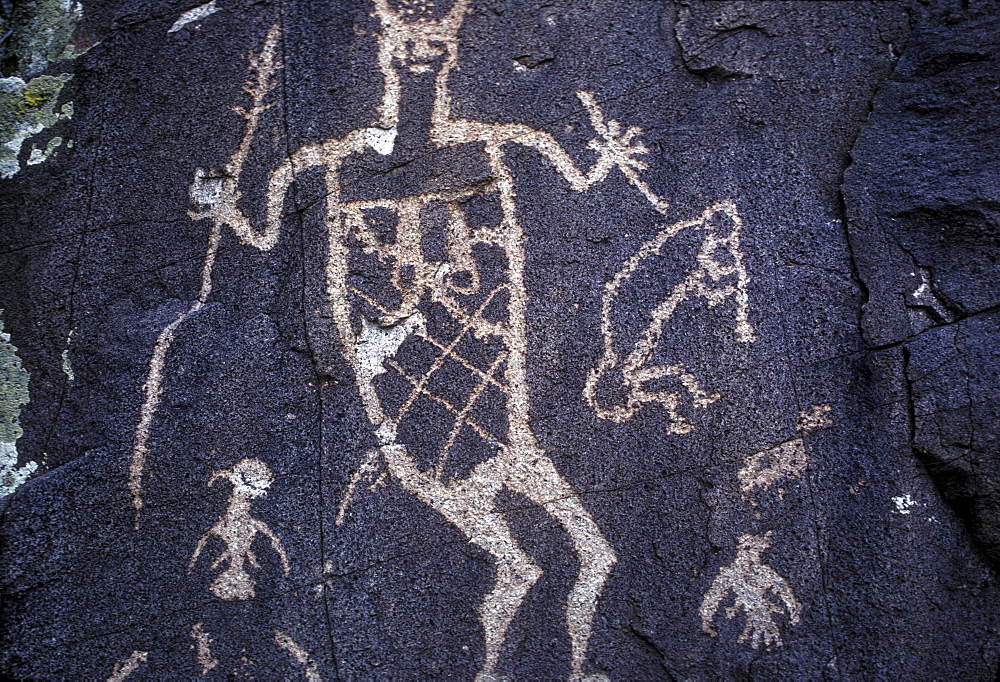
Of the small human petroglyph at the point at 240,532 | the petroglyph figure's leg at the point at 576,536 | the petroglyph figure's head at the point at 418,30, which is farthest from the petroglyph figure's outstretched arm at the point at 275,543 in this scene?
the petroglyph figure's head at the point at 418,30

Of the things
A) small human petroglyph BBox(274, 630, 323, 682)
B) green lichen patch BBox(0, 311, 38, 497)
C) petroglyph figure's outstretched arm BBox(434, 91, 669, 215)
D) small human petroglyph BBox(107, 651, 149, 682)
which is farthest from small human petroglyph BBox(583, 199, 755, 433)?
green lichen patch BBox(0, 311, 38, 497)

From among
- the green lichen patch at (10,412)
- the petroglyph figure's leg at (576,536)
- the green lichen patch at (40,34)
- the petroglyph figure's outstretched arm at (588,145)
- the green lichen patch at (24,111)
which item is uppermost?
the green lichen patch at (40,34)

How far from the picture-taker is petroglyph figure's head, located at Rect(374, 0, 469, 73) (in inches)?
71.8

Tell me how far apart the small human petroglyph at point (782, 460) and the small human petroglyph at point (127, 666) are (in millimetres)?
1480

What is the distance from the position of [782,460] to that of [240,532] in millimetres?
1323

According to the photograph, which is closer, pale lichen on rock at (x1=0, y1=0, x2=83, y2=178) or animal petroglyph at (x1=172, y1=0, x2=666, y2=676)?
animal petroglyph at (x1=172, y1=0, x2=666, y2=676)

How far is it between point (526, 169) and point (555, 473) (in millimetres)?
784

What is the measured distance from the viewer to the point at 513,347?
170cm

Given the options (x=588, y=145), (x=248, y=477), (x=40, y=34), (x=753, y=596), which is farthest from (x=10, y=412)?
(x=753, y=596)

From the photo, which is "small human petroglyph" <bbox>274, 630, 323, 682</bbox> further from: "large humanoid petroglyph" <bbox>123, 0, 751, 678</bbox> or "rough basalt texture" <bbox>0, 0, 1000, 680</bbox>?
"large humanoid petroglyph" <bbox>123, 0, 751, 678</bbox>

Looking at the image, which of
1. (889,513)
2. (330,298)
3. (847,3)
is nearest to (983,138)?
(847,3)

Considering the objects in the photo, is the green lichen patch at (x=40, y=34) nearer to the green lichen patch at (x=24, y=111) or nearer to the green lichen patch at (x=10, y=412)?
the green lichen patch at (x=24, y=111)

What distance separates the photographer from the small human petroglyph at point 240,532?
1.62 m

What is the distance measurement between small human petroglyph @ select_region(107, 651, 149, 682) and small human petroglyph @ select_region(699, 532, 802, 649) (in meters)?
1.32
